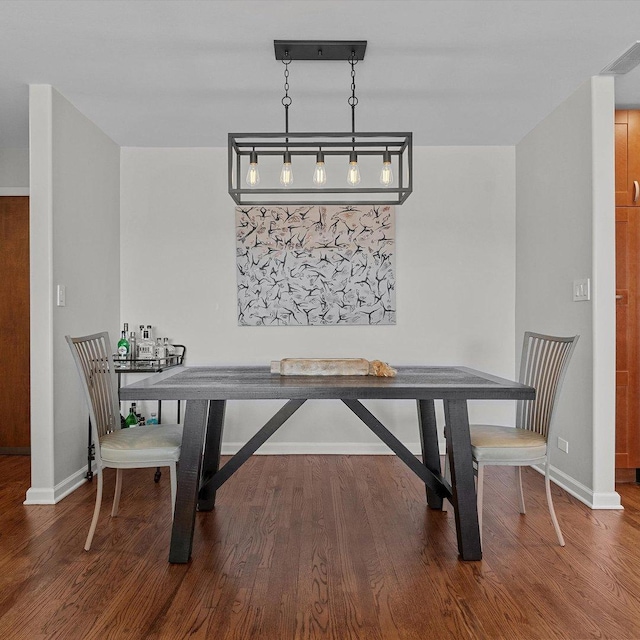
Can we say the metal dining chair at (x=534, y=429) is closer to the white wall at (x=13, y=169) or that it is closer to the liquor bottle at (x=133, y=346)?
the liquor bottle at (x=133, y=346)

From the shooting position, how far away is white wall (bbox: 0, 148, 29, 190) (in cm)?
438

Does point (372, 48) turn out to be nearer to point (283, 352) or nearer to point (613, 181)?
point (613, 181)

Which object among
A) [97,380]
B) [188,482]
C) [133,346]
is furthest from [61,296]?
[188,482]

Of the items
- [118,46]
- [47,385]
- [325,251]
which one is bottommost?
[47,385]

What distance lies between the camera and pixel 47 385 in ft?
10.3

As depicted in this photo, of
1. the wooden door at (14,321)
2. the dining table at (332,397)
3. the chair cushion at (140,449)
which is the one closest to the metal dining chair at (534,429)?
the dining table at (332,397)

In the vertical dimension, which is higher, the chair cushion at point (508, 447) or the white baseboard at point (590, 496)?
the chair cushion at point (508, 447)

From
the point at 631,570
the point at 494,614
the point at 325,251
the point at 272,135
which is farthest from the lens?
the point at 325,251

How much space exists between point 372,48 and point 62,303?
90.0 inches

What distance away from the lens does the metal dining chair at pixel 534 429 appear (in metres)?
2.48

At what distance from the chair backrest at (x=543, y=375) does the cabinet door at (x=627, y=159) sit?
120 cm

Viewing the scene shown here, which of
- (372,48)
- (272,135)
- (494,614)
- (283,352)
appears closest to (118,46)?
Answer: (272,135)

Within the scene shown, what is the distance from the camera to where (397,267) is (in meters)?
4.33

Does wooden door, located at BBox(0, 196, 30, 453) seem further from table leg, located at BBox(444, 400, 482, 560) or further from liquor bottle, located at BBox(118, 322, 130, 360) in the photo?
table leg, located at BBox(444, 400, 482, 560)
